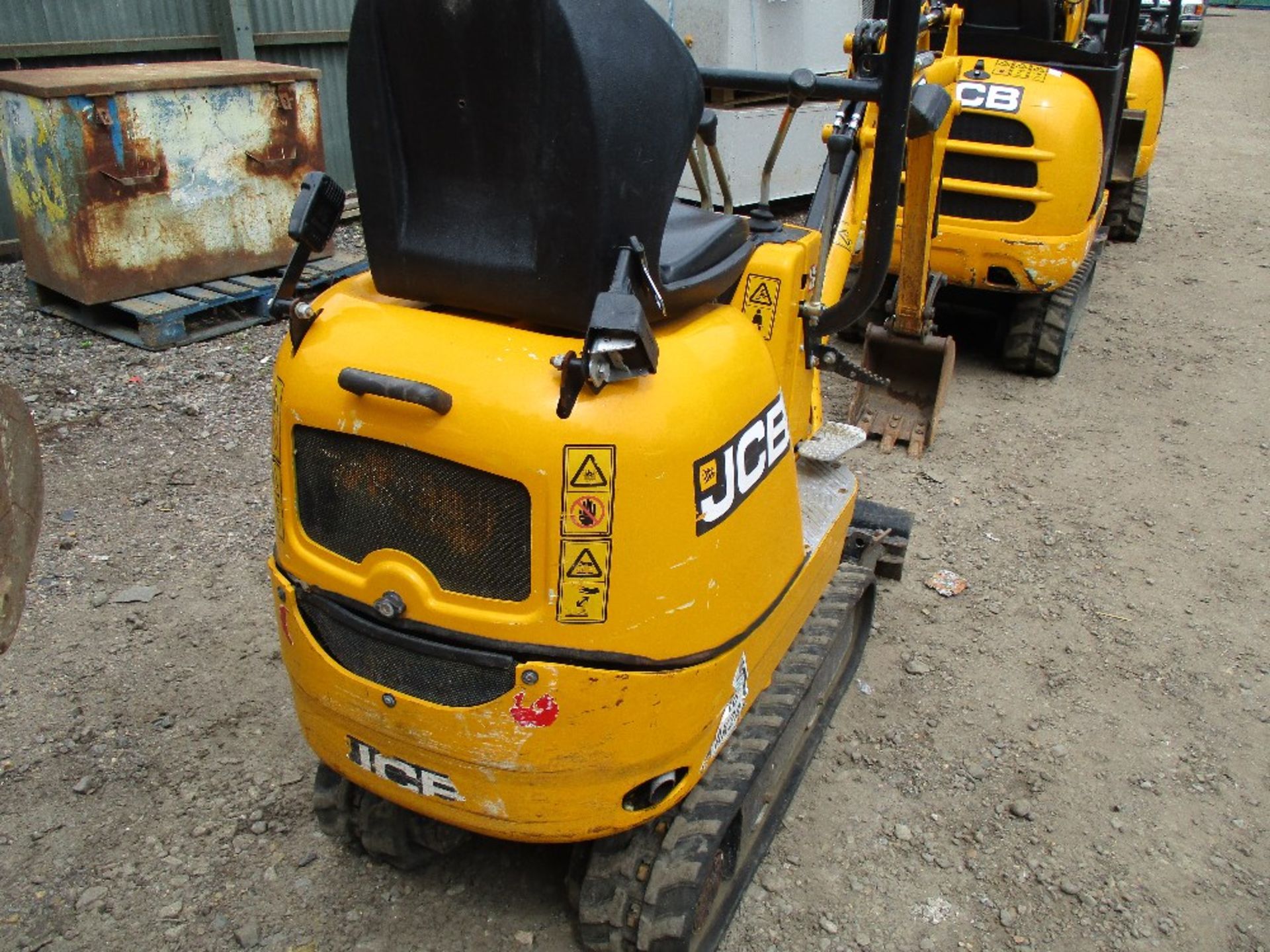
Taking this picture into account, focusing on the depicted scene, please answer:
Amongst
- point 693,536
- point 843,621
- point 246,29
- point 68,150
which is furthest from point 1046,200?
point 246,29

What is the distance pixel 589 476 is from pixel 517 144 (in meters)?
0.64

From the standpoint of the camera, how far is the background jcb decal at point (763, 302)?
2873mm

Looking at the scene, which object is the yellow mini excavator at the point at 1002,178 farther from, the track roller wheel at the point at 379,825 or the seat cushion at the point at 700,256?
the track roller wheel at the point at 379,825

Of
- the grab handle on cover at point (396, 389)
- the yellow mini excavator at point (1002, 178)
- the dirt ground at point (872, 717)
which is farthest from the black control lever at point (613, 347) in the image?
the yellow mini excavator at point (1002, 178)

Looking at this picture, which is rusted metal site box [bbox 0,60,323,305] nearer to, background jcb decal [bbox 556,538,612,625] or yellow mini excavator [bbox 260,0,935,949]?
yellow mini excavator [bbox 260,0,935,949]

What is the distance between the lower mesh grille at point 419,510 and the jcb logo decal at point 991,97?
4215mm

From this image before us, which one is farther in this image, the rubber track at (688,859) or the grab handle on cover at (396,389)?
the rubber track at (688,859)

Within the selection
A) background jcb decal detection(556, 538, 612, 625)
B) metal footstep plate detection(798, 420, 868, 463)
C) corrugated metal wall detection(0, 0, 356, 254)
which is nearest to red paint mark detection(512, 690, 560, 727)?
background jcb decal detection(556, 538, 612, 625)

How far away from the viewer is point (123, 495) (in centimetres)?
462

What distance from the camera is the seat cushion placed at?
2.30 meters

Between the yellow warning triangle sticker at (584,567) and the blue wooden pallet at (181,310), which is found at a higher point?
the yellow warning triangle sticker at (584,567)

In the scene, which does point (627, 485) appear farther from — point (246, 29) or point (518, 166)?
point (246, 29)

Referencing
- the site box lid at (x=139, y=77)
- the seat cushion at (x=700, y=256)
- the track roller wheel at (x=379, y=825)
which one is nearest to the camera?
the seat cushion at (x=700, y=256)

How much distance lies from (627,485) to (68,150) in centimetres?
480
